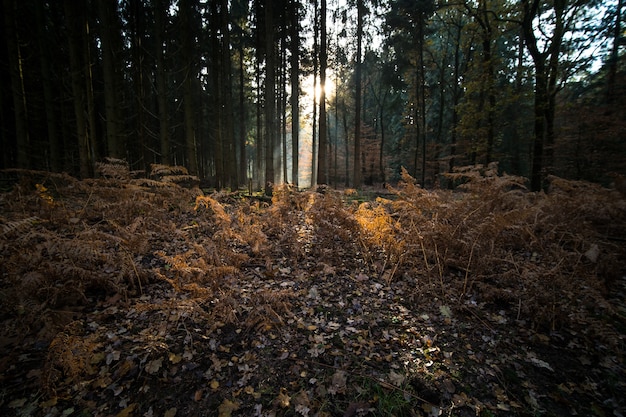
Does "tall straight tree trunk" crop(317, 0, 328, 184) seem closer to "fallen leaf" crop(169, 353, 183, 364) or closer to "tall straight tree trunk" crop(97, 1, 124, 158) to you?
"tall straight tree trunk" crop(97, 1, 124, 158)

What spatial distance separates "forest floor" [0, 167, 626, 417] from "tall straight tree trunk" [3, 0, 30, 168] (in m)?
7.82

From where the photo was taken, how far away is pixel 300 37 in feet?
59.9

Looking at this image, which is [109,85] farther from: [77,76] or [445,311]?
[445,311]

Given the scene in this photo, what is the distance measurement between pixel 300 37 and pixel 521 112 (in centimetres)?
1882

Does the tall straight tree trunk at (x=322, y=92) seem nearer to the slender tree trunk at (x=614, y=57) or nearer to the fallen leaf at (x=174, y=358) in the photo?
the fallen leaf at (x=174, y=358)

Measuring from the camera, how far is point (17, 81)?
373 inches

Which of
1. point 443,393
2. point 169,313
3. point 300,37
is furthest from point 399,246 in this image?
point 300,37

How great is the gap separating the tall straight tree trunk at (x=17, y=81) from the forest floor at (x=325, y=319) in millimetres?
7815

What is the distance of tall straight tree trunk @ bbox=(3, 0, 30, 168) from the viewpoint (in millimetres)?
8969

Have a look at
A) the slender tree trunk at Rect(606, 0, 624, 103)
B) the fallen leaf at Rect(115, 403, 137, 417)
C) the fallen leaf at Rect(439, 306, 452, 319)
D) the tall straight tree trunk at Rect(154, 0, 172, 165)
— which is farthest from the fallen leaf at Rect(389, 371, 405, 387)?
the slender tree trunk at Rect(606, 0, 624, 103)

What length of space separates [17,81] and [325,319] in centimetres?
1429

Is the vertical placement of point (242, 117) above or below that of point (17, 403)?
above

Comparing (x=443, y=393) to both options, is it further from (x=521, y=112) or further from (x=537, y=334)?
(x=521, y=112)

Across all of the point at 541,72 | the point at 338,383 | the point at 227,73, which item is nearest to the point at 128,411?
the point at 338,383
